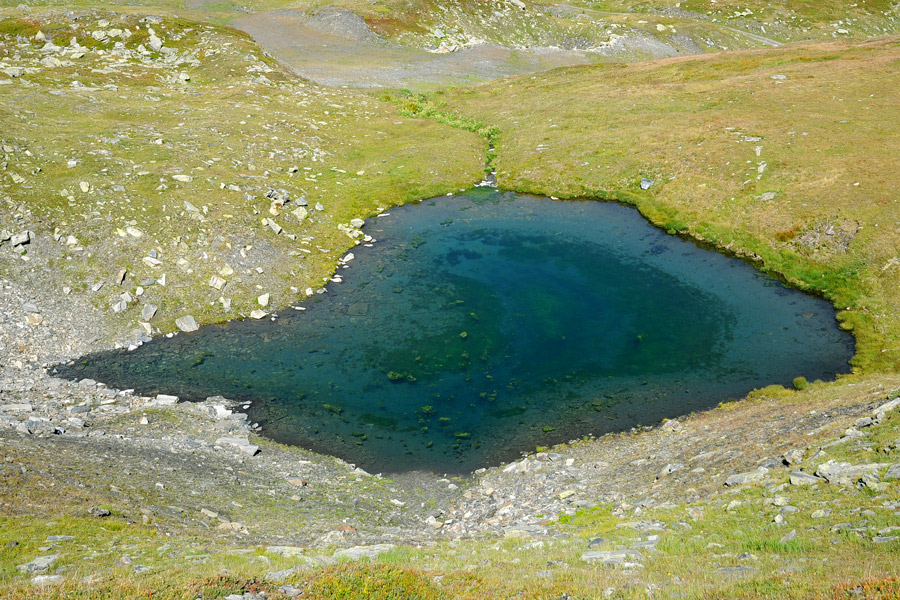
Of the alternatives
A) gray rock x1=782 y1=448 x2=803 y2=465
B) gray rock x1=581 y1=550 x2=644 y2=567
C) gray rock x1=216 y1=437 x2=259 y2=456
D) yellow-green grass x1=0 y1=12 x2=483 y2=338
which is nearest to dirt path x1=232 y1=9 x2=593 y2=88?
yellow-green grass x1=0 y1=12 x2=483 y2=338

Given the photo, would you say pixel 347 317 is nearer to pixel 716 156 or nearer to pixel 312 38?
pixel 716 156

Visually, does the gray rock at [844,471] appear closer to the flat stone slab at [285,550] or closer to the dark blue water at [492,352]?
the dark blue water at [492,352]

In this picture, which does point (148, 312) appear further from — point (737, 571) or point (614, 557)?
point (737, 571)

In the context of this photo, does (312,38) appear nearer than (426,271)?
No

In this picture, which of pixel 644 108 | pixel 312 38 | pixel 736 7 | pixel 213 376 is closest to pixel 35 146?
pixel 213 376

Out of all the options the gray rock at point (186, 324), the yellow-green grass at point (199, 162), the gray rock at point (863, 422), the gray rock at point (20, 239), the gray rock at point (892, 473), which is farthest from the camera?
the yellow-green grass at point (199, 162)

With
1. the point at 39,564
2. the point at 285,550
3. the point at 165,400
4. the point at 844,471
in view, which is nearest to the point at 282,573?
the point at 285,550

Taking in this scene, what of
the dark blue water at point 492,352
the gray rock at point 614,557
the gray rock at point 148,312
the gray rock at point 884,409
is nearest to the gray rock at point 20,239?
the gray rock at point 148,312
